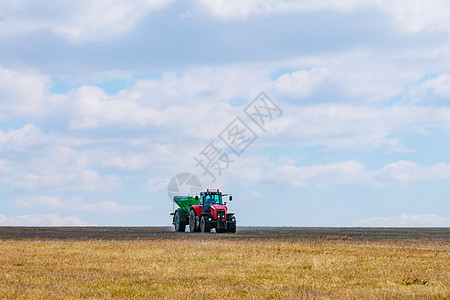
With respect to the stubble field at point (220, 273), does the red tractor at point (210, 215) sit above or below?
above

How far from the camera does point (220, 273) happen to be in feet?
67.4

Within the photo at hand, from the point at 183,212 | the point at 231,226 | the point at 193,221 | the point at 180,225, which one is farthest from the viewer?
the point at 183,212

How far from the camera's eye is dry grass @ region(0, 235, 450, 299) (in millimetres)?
16422

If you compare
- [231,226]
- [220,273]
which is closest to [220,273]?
[220,273]

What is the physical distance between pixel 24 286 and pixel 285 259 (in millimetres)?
11800

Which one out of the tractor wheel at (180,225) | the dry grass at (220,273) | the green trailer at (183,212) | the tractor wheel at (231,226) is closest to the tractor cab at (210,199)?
the tractor wheel at (231,226)

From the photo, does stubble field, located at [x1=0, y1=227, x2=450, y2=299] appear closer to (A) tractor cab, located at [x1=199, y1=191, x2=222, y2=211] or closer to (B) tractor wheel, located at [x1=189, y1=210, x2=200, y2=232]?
(A) tractor cab, located at [x1=199, y1=191, x2=222, y2=211]

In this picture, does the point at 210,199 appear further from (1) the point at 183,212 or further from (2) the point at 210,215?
(1) the point at 183,212

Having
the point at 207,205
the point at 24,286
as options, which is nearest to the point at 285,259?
the point at 24,286

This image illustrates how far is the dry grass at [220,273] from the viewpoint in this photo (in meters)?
16.4

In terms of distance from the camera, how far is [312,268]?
73.6 ft

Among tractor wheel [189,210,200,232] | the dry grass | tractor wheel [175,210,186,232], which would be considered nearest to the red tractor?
tractor wheel [189,210,200,232]

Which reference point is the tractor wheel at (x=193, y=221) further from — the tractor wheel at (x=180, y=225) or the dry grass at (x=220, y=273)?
the dry grass at (x=220, y=273)

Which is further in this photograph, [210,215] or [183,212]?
[183,212]
